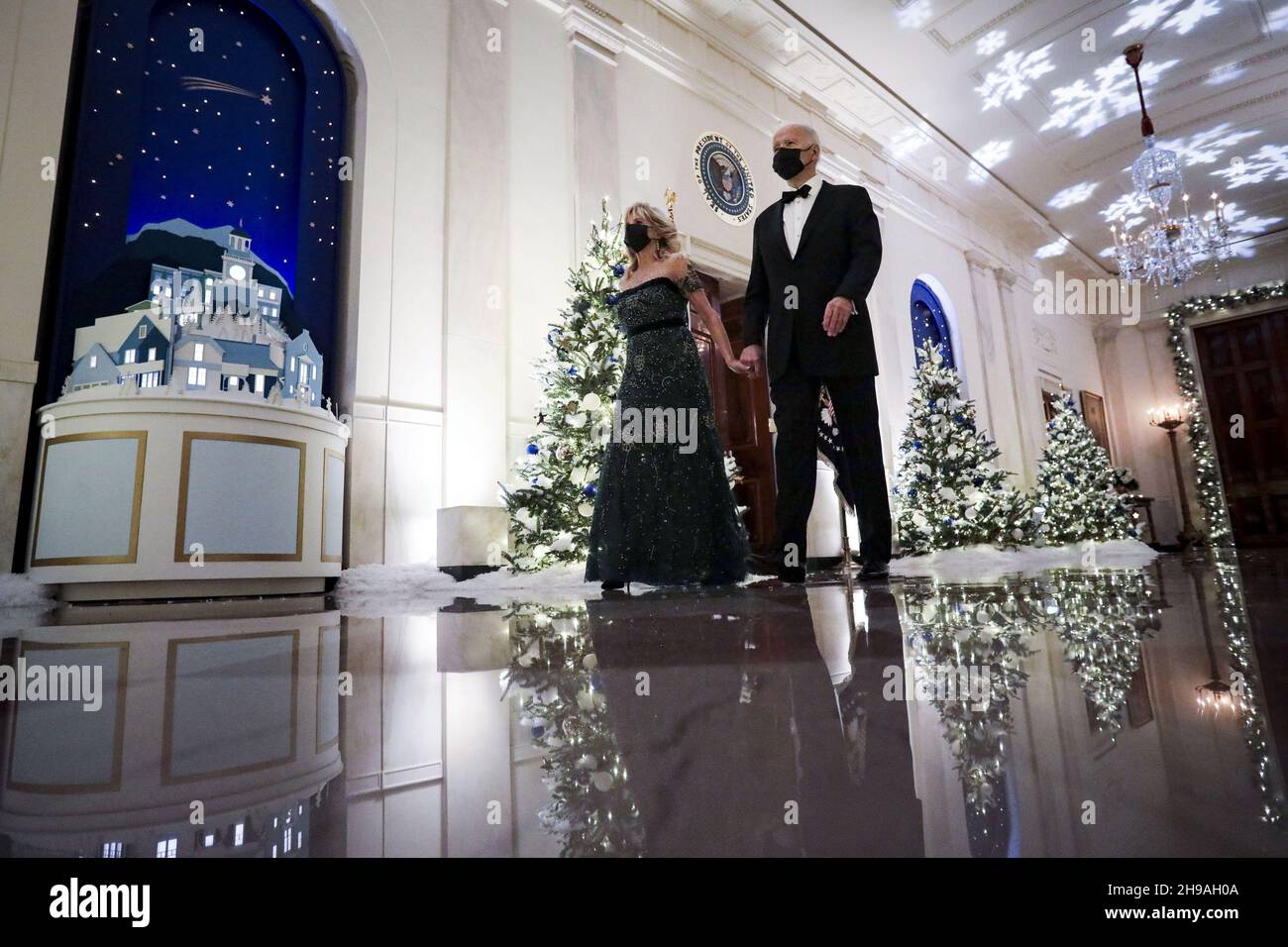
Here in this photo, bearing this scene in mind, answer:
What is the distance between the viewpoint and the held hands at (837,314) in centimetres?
229

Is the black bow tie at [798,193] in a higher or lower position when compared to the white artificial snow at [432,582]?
higher

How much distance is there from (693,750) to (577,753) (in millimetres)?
74

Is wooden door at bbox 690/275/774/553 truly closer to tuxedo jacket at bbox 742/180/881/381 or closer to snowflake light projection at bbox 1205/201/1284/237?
tuxedo jacket at bbox 742/180/881/381

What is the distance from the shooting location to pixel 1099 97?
734cm

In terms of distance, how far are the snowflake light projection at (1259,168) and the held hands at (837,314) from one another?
31.8 ft

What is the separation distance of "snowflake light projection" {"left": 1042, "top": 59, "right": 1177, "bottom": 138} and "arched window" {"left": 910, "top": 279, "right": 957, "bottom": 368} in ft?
6.94

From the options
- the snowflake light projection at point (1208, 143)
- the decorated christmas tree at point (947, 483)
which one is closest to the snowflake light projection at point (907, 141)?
the snowflake light projection at point (1208, 143)

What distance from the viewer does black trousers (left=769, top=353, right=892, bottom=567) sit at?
2.37 m

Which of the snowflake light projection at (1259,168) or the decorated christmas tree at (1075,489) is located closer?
the decorated christmas tree at (1075,489)

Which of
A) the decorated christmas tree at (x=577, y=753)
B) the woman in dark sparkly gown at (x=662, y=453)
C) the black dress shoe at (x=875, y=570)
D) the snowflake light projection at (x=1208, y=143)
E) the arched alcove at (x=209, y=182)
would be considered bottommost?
the decorated christmas tree at (x=577, y=753)

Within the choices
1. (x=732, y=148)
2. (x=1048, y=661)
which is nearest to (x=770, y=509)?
(x=732, y=148)

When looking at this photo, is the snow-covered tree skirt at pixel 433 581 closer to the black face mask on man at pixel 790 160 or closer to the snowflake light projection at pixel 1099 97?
the black face mask on man at pixel 790 160
